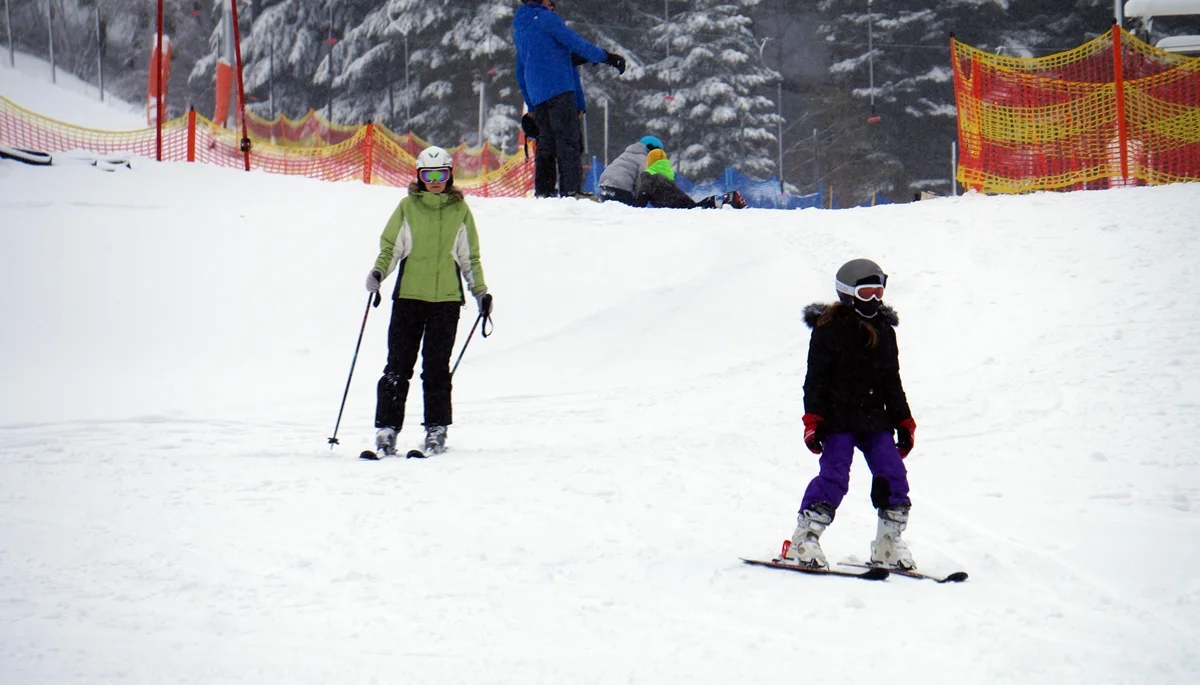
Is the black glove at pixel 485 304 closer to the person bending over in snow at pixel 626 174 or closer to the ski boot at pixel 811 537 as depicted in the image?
the ski boot at pixel 811 537

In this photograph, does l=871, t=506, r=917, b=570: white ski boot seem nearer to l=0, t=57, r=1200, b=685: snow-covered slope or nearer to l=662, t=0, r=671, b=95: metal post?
l=0, t=57, r=1200, b=685: snow-covered slope

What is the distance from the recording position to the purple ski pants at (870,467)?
4.15 m

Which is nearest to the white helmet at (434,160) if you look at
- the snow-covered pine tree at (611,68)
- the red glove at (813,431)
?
the red glove at (813,431)

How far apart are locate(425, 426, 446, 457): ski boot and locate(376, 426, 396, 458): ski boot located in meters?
0.18

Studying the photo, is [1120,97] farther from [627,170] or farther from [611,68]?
[611,68]

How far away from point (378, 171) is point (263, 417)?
11128 mm

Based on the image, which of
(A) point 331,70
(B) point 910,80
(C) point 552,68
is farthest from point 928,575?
(A) point 331,70

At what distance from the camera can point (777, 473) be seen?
602 centimetres

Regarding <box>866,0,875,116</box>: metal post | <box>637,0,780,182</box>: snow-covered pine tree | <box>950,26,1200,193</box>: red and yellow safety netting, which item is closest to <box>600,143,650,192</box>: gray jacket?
<box>950,26,1200,193</box>: red and yellow safety netting

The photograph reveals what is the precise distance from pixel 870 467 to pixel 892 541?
0.27 meters

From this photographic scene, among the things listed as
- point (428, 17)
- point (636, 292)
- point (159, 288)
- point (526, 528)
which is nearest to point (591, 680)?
point (526, 528)

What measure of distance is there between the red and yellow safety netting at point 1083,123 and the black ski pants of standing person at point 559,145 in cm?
492

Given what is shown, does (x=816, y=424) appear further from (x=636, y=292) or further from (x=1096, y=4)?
(x=1096, y=4)

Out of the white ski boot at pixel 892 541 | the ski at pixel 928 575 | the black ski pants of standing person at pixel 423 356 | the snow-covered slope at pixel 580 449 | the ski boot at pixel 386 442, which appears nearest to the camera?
the snow-covered slope at pixel 580 449
